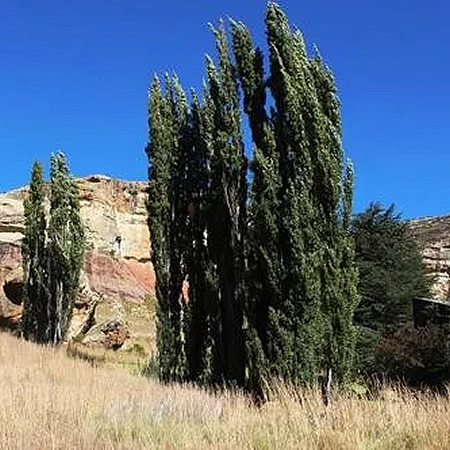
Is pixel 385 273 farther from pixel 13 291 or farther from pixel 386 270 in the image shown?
pixel 13 291

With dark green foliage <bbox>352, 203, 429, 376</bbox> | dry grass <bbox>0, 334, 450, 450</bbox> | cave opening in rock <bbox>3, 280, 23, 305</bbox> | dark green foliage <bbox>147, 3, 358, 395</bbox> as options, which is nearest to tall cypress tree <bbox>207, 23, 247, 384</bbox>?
dark green foliage <bbox>147, 3, 358, 395</bbox>

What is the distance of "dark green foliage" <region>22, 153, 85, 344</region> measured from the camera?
2437 centimetres

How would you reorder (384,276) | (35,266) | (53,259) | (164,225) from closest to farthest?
(164,225) < (53,259) < (35,266) < (384,276)

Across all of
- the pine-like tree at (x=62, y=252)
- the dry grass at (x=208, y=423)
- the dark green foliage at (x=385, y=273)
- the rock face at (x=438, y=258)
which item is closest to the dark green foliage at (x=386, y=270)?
the dark green foliage at (x=385, y=273)

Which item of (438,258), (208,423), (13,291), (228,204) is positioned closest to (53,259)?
(13,291)

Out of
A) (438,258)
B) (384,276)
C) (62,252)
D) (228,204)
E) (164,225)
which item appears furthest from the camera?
(438,258)

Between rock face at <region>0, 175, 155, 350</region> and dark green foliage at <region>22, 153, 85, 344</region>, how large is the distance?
10.5 ft

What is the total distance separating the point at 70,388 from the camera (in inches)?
471

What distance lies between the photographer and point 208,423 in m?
7.84

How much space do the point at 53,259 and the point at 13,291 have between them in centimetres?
530

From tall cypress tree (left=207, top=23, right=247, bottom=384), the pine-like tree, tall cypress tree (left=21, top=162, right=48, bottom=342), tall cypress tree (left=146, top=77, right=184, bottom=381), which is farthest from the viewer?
tall cypress tree (left=21, top=162, right=48, bottom=342)

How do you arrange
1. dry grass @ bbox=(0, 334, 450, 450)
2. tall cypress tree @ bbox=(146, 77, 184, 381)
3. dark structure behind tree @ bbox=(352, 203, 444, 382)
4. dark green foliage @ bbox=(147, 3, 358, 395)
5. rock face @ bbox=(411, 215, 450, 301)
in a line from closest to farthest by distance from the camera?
dry grass @ bbox=(0, 334, 450, 450) < dark green foliage @ bbox=(147, 3, 358, 395) < tall cypress tree @ bbox=(146, 77, 184, 381) < dark structure behind tree @ bbox=(352, 203, 444, 382) < rock face @ bbox=(411, 215, 450, 301)

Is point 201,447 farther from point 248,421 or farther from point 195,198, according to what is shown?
point 195,198

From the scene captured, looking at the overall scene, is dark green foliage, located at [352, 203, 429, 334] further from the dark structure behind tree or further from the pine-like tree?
the pine-like tree
